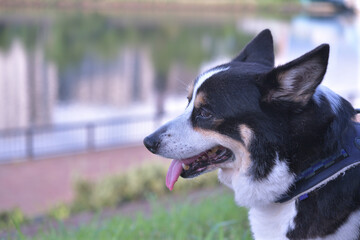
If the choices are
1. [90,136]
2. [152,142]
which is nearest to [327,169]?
[152,142]

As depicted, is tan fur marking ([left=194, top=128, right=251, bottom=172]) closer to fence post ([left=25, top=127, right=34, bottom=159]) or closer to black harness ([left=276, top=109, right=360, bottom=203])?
black harness ([left=276, top=109, right=360, bottom=203])

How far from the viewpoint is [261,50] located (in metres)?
3.28

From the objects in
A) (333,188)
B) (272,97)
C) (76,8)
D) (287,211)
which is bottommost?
(76,8)

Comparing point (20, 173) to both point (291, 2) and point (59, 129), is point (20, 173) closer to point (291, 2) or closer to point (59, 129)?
point (59, 129)

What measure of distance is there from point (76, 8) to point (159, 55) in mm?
21612

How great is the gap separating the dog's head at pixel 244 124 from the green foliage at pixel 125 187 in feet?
21.2

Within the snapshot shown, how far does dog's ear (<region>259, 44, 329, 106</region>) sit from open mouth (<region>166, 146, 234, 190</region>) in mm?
451

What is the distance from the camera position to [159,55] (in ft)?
109

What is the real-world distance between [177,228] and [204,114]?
181 cm

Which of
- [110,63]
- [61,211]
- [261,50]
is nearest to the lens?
[261,50]

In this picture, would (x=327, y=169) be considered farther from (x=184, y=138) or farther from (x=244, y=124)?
(x=184, y=138)

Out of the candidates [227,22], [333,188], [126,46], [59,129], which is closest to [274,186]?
[333,188]

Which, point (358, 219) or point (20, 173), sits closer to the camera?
point (358, 219)

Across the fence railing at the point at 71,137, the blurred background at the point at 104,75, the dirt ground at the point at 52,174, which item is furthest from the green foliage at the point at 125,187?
the fence railing at the point at 71,137
